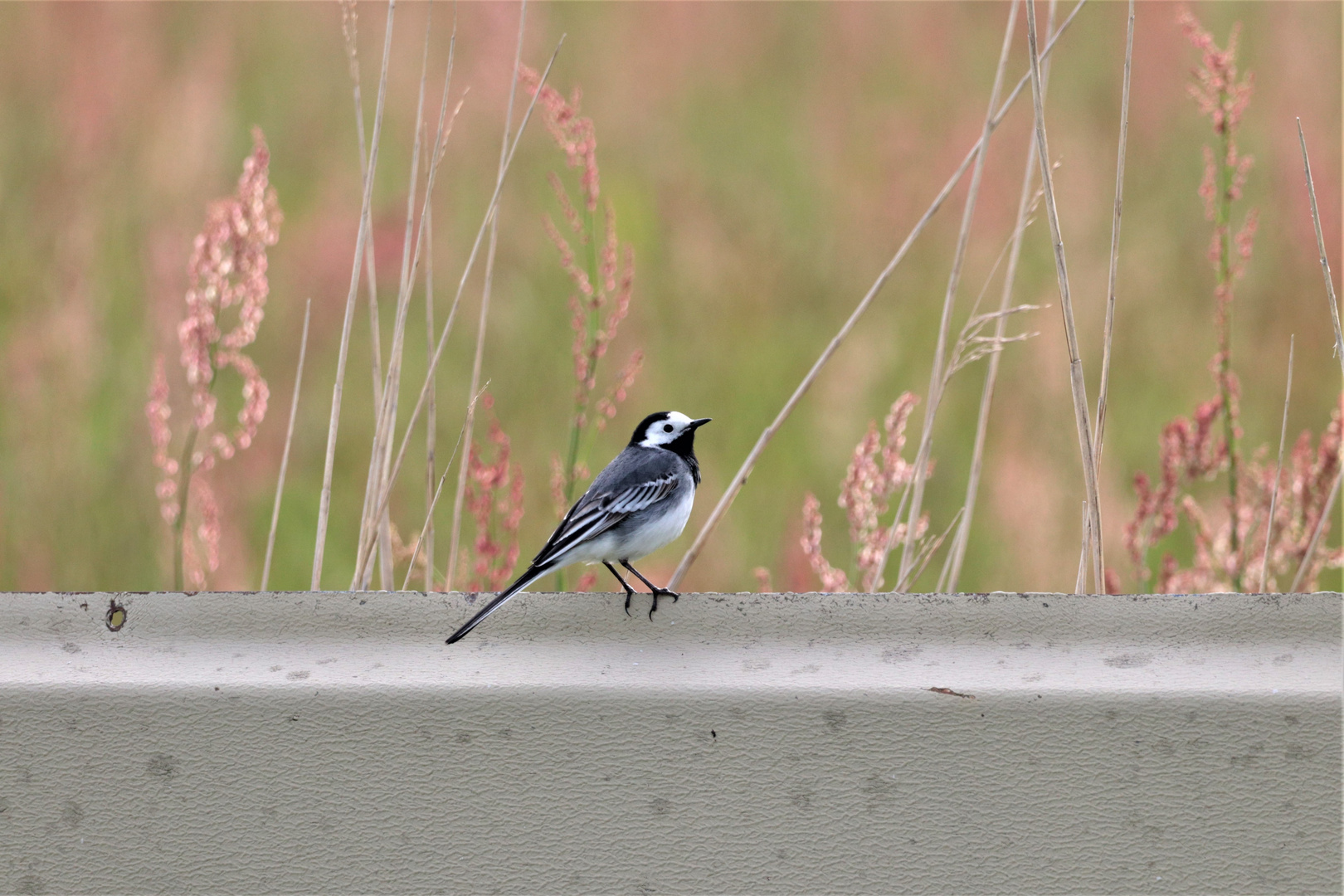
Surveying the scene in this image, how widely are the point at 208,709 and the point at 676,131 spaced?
285 cm

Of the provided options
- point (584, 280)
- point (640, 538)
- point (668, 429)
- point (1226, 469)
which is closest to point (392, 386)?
point (584, 280)

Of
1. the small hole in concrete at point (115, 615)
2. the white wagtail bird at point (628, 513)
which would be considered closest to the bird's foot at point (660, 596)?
the white wagtail bird at point (628, 513)

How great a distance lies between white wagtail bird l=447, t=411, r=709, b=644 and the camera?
71.4 inches

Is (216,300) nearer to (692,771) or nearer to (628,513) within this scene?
(628,513)

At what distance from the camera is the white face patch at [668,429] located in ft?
7.29

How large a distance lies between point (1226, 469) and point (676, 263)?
5.71 ft

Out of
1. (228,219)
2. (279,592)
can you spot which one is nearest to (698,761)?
(279,592)

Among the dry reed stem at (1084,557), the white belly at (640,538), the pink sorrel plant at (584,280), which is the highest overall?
the pink sorrel plant at (584,280)

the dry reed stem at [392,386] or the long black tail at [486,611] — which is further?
the dry reed stem at [392,386]

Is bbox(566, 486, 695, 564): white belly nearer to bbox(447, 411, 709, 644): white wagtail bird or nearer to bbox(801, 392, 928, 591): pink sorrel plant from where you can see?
bbox(447, 411, 709, 644): white wagtail bird

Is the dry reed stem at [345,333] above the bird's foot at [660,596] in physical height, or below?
above

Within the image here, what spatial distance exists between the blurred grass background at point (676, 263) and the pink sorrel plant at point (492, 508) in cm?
34

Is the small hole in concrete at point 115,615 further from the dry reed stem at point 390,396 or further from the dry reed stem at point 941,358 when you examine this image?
the dry reed stem at point 941,358

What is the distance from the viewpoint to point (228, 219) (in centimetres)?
188
